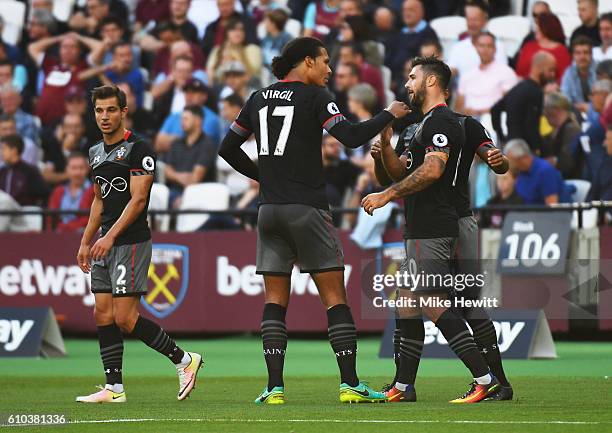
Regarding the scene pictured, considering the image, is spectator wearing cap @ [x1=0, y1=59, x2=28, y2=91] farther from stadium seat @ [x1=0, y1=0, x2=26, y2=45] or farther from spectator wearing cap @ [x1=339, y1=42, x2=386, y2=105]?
spectator wearing cap @ [x1=339, y1=42, x2=386, y2=105]

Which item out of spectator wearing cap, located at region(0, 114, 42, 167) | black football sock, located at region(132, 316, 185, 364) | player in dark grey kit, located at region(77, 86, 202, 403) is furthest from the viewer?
spectator wearing cap, located at region(0, 114, 42, 167)

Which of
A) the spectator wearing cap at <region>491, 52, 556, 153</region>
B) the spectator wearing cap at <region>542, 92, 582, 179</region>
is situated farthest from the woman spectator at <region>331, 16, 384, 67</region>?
the spectator wearing cap at <region>542, 92, 582, 179</region>

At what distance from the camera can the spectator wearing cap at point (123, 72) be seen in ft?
73.0

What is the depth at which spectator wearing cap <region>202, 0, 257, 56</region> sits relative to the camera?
2186 centimetres

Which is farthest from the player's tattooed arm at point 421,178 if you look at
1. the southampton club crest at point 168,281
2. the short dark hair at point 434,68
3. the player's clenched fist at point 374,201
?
the southampton club crest at point 168,281

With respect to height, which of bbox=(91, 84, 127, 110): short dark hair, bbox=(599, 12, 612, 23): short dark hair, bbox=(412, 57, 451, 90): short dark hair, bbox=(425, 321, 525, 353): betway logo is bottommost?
bbox=(425, 321, 525, 353): betway logo

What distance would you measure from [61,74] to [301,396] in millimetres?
13359

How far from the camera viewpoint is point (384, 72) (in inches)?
814

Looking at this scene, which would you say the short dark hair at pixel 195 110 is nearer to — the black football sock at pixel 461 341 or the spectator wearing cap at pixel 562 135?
the spectator wearing cap at pixel 562 135

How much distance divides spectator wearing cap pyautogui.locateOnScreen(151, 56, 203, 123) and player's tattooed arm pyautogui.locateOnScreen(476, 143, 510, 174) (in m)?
11.8

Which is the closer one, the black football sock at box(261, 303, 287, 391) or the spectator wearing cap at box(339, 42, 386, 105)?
the black football sock at box(261, 303, 287, 391)

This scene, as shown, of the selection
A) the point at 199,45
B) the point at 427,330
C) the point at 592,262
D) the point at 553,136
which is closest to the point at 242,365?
the point at 427,330

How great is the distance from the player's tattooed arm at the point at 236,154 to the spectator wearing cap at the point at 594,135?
8316 millimetres

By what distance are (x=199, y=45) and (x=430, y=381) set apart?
471 inches
